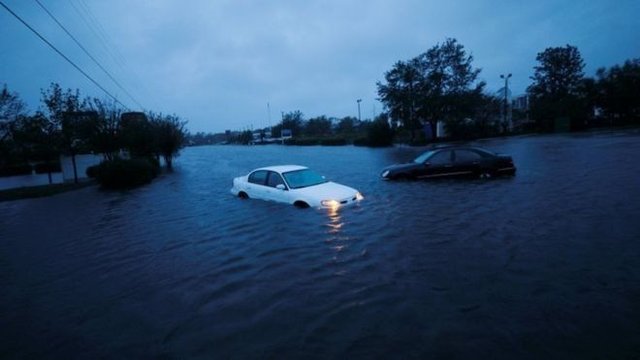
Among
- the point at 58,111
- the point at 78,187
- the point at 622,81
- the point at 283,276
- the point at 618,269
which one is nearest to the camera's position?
the point at 618,269

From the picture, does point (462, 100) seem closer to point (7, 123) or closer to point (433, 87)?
point (433, 87)

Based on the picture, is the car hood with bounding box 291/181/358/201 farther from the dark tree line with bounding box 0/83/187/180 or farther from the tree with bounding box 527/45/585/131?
the tree with bounding box 527/45/585/131

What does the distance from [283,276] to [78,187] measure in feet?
77.2

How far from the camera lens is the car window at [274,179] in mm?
11870

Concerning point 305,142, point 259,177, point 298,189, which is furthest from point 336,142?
point 298,189

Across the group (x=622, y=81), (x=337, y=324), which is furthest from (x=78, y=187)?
(x=622, y=81)

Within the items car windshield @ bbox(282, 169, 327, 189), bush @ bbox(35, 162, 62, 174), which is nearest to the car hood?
car windshield @ bbox(282, 169, 327, 189)

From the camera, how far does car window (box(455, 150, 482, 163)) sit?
595 inches

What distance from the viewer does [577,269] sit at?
5402 mm

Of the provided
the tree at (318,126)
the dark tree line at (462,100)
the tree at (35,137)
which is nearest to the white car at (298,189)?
the tree at (35,137)

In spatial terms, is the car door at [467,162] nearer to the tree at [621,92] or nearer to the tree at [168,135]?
the tree at [168,135]

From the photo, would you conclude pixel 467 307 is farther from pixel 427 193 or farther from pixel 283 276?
pixel 427 193

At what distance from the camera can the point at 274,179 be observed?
12.1 meters

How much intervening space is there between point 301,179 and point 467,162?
7.05 m
